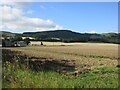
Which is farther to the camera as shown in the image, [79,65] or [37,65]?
[79,65]

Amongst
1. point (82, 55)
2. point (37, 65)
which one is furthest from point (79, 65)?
point (82, 55)

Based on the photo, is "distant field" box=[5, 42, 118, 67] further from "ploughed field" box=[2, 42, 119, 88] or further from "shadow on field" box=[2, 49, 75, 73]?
"shadow on field" box=[2, 49, 75, 73]

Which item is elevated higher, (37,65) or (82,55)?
(37,65)

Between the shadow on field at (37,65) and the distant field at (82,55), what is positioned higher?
the shadow on field at (37,65)

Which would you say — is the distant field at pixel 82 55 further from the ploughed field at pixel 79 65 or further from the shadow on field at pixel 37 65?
the shadow on field at pixel 37 65

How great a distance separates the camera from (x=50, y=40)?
104125 mm

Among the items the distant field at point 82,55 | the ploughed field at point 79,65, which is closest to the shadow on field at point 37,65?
the ploughed field at point 79,65

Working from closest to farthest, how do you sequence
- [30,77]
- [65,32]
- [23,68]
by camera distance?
[30,77], [23,68], [65,32]

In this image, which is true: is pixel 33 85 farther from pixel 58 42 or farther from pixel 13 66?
pixel 58 42

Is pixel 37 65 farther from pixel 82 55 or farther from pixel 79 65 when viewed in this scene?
pixel 82 55

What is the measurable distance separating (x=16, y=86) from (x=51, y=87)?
0.99 metres

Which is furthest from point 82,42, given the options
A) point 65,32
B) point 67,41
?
point 65,32

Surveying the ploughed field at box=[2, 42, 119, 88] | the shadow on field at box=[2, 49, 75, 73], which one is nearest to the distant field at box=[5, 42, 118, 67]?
the ploughed field at box=[2, 42, 119, 88]

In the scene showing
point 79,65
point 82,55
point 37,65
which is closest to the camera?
point 37,65
